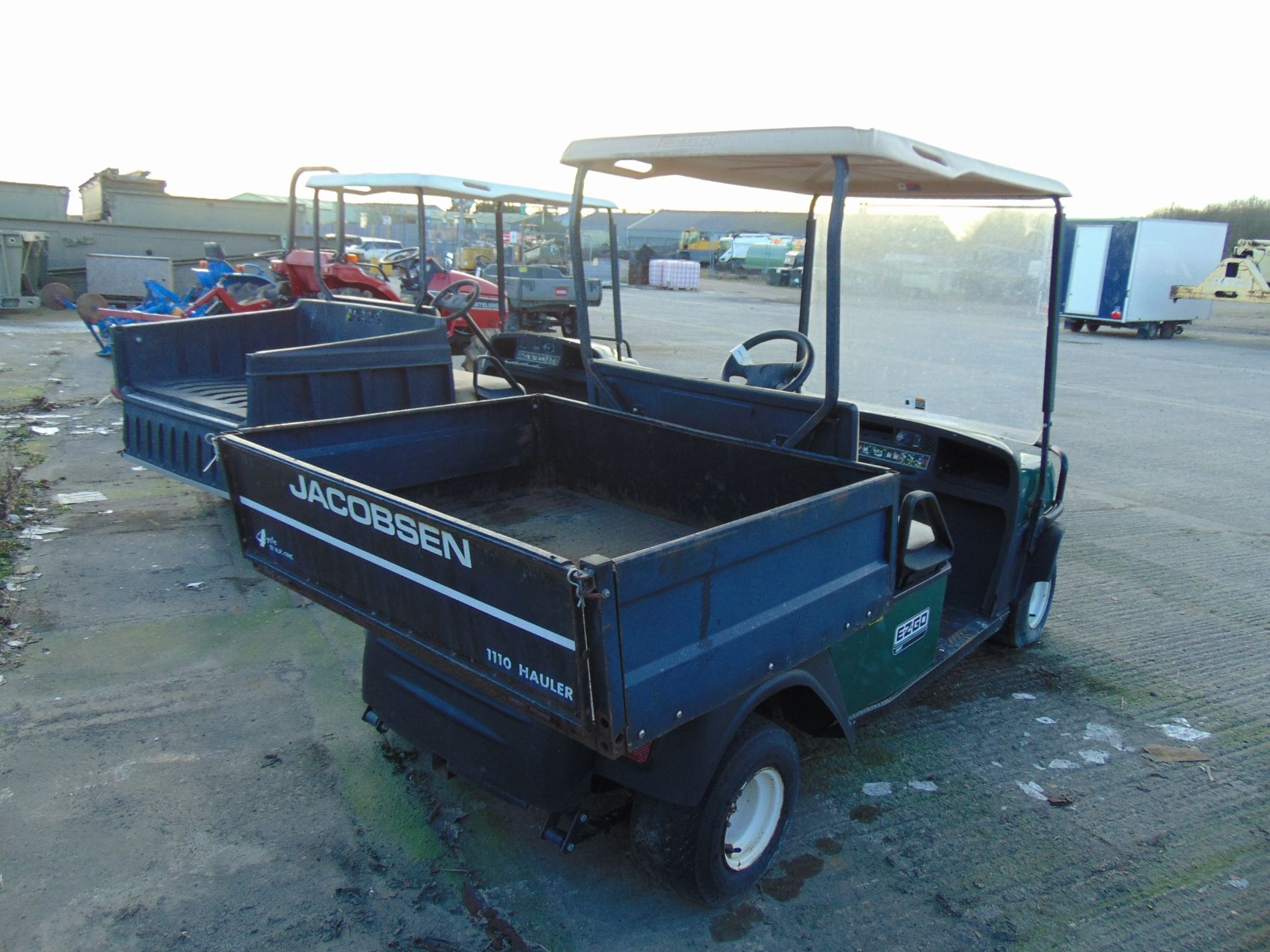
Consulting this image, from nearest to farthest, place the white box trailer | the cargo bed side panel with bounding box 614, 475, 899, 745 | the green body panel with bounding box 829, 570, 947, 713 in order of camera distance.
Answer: the cargo bed side panel with bounding box 614, 475, 899, 745 → the green body panel with bounding box 829, 570, 947, 713 → the white box trailer

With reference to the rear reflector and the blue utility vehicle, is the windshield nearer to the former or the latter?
the blue utility vehicle

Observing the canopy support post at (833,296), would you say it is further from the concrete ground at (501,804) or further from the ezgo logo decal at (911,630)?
the concrete ground at (501,804)

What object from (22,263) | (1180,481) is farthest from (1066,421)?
(22,263)

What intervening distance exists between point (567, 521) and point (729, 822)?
4.87 ft

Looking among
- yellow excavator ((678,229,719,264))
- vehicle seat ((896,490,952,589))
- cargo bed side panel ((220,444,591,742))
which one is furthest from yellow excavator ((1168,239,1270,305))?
yellow excavator ((678,229,719,264))

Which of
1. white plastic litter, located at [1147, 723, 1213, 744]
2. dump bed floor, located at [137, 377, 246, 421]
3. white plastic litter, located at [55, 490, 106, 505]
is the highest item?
dump bed floor, located at [137, 377, 246, 421]

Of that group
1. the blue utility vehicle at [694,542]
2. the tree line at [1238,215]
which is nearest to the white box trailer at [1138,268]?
the tree line at [1238,215]

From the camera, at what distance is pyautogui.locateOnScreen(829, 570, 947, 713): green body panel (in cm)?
290

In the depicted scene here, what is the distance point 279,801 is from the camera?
2.96 metres

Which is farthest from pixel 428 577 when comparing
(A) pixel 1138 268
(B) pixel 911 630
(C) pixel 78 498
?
(A) pixel 1138 268

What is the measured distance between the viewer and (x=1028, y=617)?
4184mm

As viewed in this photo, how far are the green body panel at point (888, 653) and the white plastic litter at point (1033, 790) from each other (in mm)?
521

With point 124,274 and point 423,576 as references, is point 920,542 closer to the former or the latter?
point 423,576

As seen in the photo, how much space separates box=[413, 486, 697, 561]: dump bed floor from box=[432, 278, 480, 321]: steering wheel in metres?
3.38
